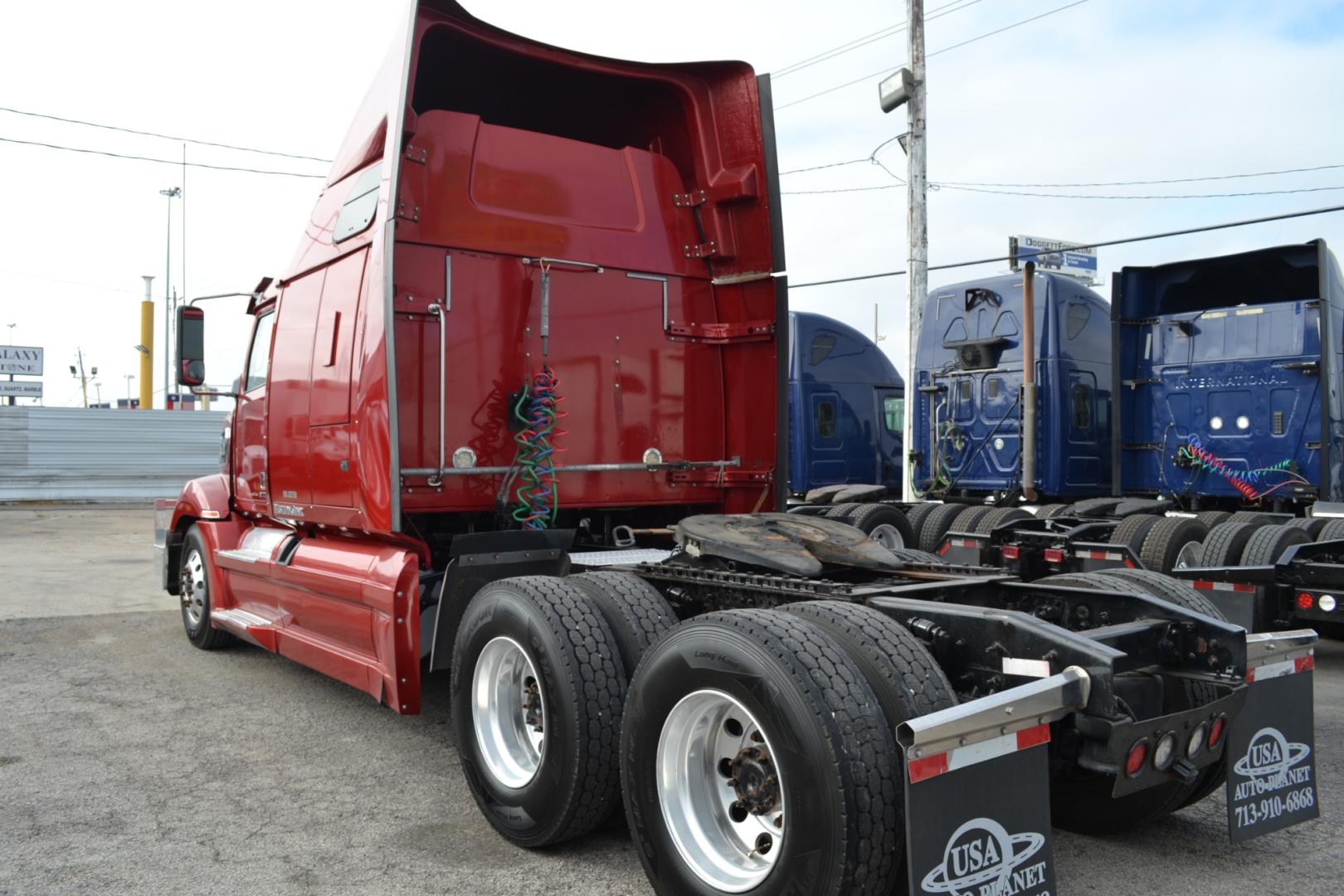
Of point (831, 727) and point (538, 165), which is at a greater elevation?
point (538, 165)

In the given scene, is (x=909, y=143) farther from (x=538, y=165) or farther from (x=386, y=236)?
(x=386, y=236)

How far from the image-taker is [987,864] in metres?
2.59

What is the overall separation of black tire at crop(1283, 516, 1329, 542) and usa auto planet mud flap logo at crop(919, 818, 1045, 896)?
574 cm

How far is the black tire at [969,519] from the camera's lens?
30.2 ft

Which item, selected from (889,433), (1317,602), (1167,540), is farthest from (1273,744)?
(889,433)

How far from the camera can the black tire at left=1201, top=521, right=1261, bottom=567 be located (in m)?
7.45

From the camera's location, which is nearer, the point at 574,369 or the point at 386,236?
the point at 386,236

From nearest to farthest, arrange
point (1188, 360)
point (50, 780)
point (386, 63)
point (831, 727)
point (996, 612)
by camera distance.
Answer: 1. point (831, 727)
2. point (996, 612)
3. point (50, 780)
4. point (386, 63)
5. point (1188, 360)

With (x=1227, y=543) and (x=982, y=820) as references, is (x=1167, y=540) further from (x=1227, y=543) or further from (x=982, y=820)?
(x=982, y=820)

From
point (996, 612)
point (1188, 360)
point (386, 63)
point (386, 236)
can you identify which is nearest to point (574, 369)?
point (386, 236)

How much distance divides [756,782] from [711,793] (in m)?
0.27

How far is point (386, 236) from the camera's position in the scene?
459 centimetres

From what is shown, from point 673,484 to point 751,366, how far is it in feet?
2.58

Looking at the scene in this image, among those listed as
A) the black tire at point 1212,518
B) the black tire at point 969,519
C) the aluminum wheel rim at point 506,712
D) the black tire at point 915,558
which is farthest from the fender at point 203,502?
the black tire at point 1212,518
